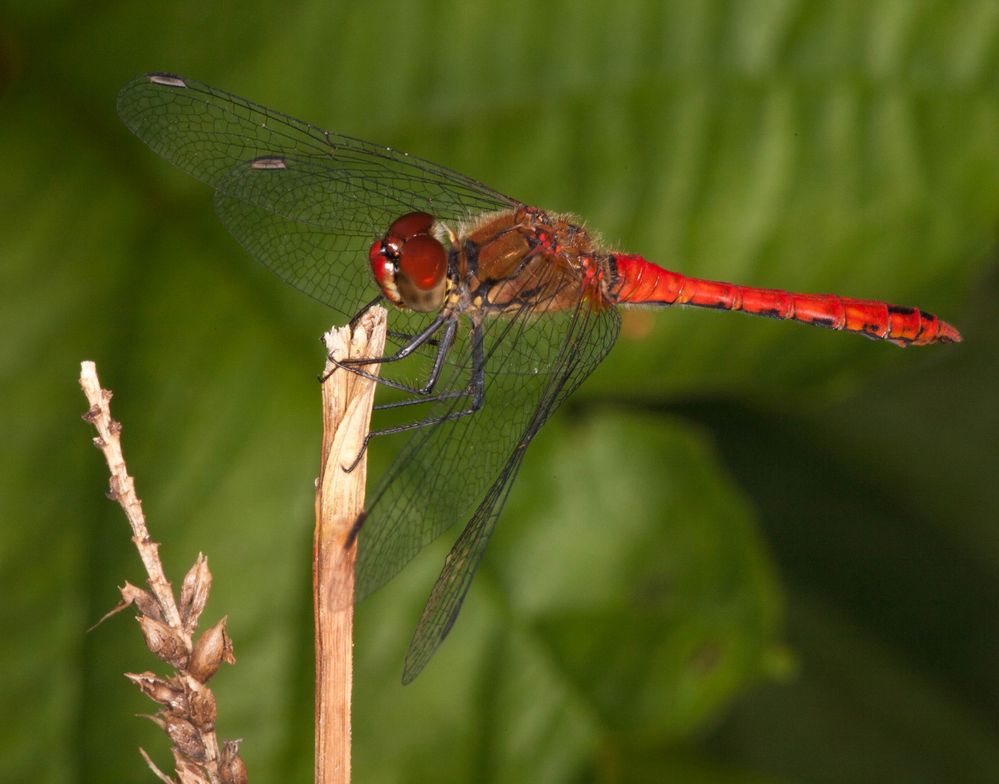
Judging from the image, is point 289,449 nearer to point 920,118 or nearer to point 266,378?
point 266,378

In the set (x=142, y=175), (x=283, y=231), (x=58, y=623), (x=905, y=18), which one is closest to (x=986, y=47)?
(x=905, y=18)

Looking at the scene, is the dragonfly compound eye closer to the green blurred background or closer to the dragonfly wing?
the dragonfly wing

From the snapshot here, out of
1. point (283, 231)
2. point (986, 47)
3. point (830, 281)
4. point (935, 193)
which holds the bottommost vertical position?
point (283, 231)

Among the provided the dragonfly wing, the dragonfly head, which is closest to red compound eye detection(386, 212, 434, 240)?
the dragonfly head

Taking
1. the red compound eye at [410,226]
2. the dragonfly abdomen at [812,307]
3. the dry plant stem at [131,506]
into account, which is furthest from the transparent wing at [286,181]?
the dry plant stem at [131,506]

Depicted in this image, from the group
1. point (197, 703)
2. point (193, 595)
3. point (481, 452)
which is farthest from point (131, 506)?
point (481, 452)

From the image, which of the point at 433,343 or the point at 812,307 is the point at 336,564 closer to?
the point at 433,343
